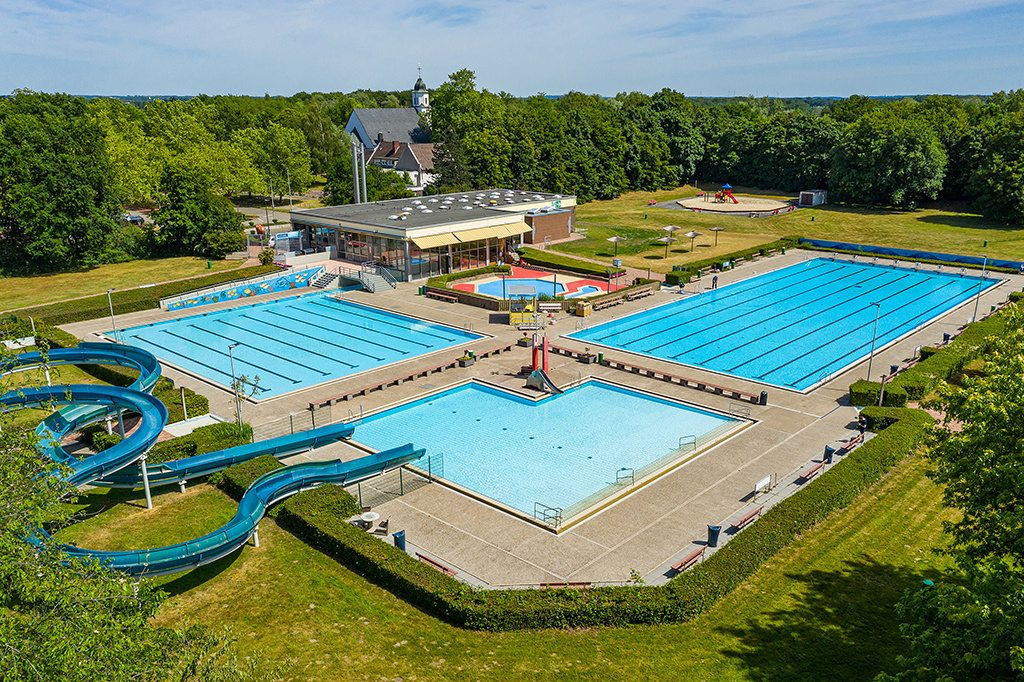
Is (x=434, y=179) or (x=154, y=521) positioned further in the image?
(x=434, y=179)

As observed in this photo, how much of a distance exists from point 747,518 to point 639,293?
26.9 m

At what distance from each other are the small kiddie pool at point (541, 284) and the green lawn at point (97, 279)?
19.0 meters

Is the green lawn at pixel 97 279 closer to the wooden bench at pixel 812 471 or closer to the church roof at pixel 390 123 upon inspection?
the wooden bench at pixel 812 471

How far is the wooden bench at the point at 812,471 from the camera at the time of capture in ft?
72.8

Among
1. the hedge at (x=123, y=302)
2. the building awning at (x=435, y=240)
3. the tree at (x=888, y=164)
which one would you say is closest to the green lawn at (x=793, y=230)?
the tree at (x=888, y=164)

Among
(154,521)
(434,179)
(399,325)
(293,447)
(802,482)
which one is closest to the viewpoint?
(154,521)

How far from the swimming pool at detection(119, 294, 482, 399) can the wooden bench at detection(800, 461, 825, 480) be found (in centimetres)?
1923

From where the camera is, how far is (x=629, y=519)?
2028 cm

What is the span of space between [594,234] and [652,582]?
1946 inches

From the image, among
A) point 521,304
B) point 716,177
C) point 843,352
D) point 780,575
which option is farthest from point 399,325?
point 716,177

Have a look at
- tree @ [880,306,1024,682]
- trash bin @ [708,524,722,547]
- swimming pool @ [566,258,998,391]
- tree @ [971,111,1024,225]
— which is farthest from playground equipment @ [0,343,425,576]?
tree @ [971,111,1024,225]

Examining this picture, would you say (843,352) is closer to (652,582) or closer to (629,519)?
(629,519)

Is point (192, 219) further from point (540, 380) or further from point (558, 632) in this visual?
point (558, 632)

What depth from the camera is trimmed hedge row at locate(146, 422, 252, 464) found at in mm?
22906
